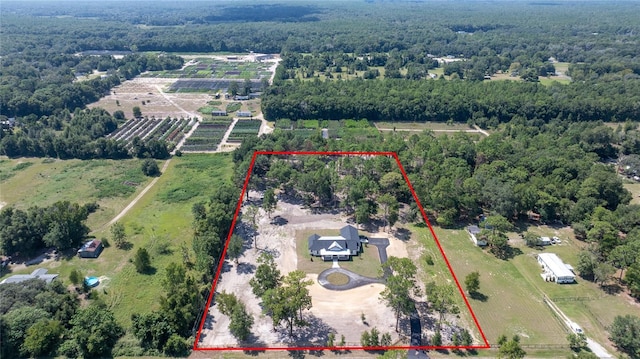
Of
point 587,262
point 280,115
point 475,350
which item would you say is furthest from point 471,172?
point 280,115

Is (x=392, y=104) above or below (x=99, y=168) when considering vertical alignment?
above

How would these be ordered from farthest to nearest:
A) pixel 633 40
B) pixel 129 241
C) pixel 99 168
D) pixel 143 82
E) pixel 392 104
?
pixel 633 40, pixel 143 82, pixel 392 104, pixel 99 168, pixel 129 241

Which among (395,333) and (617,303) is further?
(617,303)

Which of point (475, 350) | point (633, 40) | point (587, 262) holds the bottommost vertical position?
point (475, 350)

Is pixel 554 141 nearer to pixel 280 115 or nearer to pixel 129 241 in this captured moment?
pixel 280 115

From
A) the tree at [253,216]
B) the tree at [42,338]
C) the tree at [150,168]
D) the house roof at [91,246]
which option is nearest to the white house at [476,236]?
the tree at [253,216]

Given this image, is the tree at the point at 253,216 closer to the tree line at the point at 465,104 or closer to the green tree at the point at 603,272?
the green tree at the point at 603,272
